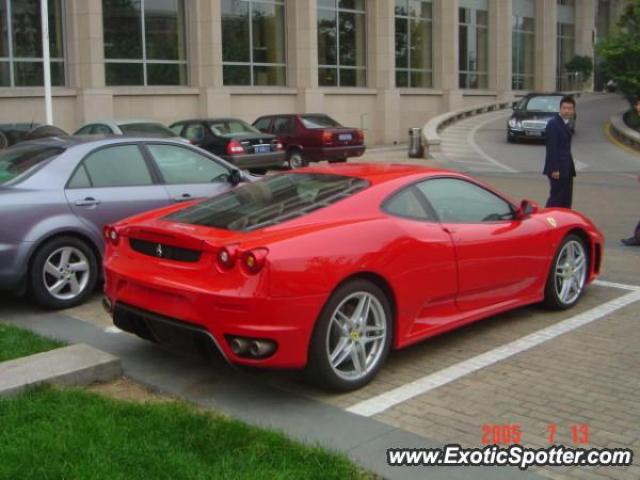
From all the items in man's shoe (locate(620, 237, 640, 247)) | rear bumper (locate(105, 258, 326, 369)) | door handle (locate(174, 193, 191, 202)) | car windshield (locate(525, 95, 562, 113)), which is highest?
car windshield (locate(525, 95, 562, 113))

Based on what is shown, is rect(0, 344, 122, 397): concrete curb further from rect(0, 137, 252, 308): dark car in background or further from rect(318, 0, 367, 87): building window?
rect(318, 0, 367, 87): building window

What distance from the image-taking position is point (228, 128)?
2017cm

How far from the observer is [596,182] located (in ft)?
59.9

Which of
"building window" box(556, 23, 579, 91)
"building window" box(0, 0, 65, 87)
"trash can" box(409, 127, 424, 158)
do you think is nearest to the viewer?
"building window" box(0, 0, 65, 87)

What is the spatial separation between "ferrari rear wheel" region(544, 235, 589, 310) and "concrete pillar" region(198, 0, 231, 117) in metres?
21.6

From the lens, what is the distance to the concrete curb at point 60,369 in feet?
16.2

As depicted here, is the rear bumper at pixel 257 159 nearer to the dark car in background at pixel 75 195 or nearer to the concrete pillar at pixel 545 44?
the dark car in background at pixel 75 195

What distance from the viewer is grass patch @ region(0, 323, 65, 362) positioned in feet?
18.7

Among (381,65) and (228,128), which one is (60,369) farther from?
(381,65)

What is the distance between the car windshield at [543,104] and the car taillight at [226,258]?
23.9 meters

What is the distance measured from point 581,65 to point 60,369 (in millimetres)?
46254

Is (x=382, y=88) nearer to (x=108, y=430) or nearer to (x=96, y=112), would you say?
(x=96, y=112)

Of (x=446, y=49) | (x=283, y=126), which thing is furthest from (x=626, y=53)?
(x=283, y=126)

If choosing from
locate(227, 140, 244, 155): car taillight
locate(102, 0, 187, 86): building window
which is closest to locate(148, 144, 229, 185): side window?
locate(227, 140, 244, 155): car taillight
